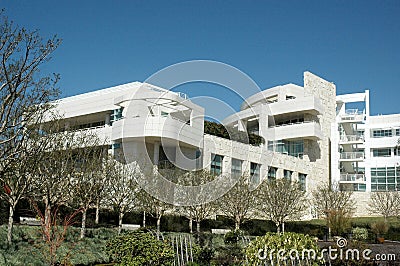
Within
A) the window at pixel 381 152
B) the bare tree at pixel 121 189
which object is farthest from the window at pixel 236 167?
the window at pixel 381 152

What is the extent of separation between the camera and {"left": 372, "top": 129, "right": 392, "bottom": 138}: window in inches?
2459

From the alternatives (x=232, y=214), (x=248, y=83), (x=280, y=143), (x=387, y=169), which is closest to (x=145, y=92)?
(x=232, y=214)

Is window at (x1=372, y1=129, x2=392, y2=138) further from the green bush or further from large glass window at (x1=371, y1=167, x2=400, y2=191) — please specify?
the green bush

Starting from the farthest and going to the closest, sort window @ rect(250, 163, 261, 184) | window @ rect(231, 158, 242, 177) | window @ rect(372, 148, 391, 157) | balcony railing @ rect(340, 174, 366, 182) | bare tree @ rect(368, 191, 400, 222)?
window @ rect(372, 148, 391, 157) < balcony railing @ rect(340, 174, 366, 182) < bare tree @ rect(368, 191, 400, 222) < window @ rect(250, 163, 261, 184) < window @ rect(231, 158, 242, 177)

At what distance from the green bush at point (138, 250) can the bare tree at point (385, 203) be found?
129 feet

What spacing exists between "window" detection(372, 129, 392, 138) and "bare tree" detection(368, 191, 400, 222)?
11337mm

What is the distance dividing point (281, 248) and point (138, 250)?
465 cm

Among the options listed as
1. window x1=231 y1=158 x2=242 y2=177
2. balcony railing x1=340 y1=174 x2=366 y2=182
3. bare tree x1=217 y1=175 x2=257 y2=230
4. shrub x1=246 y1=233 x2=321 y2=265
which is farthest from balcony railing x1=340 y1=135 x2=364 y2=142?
shrub x1=246 y1=233 x2=321 y2=265

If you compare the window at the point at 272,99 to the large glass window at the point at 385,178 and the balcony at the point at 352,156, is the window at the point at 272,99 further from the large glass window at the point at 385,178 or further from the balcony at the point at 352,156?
the large glass window at the point at 385,178

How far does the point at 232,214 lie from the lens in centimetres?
3488

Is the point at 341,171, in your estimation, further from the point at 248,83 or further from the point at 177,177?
the point at 248,83

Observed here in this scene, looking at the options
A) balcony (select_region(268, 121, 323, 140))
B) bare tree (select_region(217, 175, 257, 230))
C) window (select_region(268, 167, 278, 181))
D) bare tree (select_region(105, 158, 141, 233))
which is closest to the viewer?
bare tree (select_region(105, 158, 141, 233))

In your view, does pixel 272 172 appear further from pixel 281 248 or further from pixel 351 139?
pixel 281 248

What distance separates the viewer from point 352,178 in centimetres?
5728
